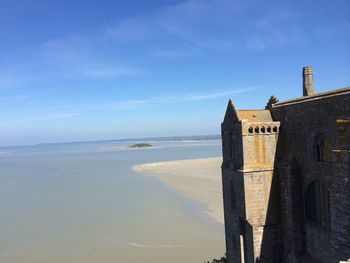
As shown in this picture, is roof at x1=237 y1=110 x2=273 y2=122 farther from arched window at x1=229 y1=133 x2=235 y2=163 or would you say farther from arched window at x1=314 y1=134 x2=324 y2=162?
arched window at x1=314 y1=134 x2=324 y2=162

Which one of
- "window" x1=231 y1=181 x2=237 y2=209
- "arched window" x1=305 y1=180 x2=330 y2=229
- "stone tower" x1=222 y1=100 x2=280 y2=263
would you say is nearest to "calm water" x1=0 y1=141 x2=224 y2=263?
"window" x1=231 y1=181 x2=237 y2=209

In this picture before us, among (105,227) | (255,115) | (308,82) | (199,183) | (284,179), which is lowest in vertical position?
(105,227)

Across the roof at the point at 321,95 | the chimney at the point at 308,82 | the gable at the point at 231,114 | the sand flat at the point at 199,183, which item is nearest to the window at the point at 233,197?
the gable at the point at 231,114

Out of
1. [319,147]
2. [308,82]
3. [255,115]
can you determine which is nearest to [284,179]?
[319,147]

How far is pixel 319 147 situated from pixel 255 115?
3.97 metres

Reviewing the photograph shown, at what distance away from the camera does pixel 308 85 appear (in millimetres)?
20359

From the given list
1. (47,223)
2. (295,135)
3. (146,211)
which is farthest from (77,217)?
(295,135)

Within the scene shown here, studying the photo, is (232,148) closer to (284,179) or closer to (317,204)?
(284,179)

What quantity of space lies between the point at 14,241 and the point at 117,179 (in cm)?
3334

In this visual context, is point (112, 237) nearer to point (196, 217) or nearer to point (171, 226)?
point (171, 226)

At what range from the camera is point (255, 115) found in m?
18.2

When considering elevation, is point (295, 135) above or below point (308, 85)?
below

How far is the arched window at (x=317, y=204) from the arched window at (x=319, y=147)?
926mm

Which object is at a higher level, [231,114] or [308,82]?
[308,82]
